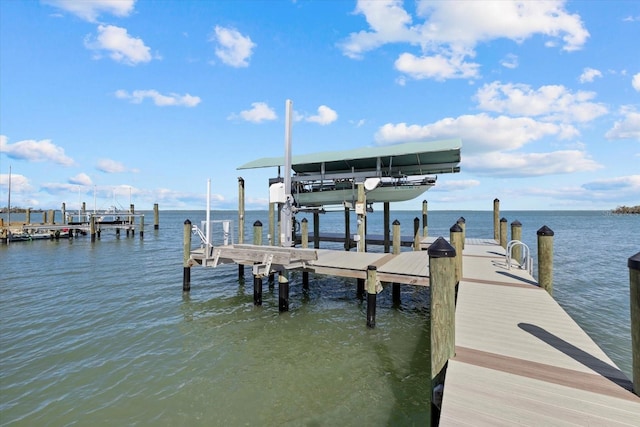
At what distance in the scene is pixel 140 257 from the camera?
22.3 metres

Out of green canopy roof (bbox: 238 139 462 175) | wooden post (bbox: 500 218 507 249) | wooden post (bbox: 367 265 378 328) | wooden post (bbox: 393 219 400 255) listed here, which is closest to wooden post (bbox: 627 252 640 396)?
wooden post (bbox: 367 265 378 328)

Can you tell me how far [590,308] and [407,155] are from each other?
9575 mm

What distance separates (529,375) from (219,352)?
6466 mm

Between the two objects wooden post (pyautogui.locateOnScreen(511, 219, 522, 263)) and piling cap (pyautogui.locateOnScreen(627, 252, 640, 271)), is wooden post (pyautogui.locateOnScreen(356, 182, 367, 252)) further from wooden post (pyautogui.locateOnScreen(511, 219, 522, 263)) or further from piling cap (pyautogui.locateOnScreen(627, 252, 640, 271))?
piling cap (pyautogui.locateOnScreen(627, 252, 640, 271))

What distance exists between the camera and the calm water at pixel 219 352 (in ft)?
17.3

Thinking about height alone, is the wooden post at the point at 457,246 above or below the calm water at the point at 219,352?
above

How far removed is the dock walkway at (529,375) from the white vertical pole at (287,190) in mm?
6762

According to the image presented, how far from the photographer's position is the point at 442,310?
393cm

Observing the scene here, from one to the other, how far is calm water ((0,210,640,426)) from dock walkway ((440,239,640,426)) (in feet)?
6.22

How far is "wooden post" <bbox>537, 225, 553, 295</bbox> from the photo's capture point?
717cm

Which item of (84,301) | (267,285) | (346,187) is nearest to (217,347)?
(267,285)

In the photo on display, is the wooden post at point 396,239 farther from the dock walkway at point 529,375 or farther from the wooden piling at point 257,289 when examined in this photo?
the dock walkway at point 529,375

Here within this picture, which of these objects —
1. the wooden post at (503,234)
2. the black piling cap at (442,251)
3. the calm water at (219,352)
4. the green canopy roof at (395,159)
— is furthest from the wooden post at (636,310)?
the wooden post at (503,234)

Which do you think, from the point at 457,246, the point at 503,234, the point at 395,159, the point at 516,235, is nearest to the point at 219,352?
the point at 457,246
